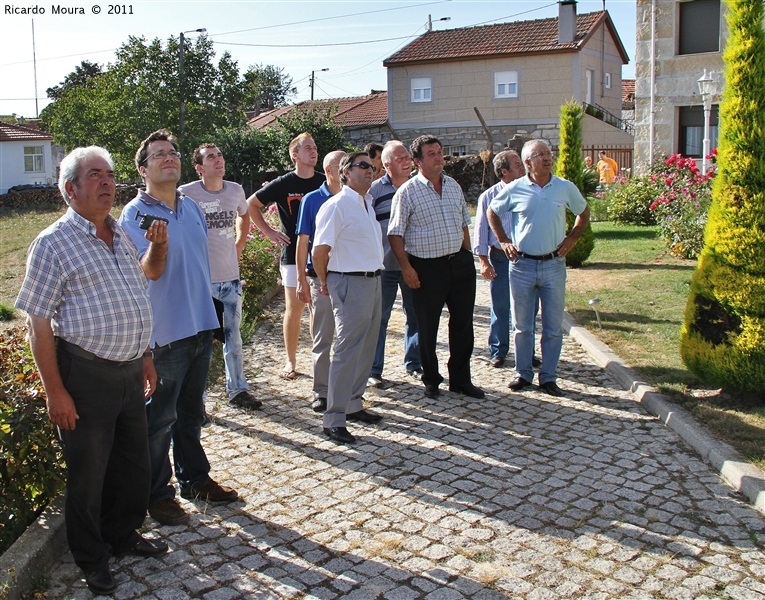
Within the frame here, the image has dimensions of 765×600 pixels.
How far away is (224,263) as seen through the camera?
6184 mm

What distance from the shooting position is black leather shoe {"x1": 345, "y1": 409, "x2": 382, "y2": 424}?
19.8 ft

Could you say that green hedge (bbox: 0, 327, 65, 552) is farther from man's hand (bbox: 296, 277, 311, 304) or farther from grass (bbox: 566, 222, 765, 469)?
grass (bbox: 566, 222, 765, 469)

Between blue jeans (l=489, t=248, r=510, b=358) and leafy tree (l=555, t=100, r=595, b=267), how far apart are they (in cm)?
542

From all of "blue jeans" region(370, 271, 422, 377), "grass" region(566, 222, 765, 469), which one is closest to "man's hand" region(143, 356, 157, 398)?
"blue jeans" region(370, 271, 422, 377)

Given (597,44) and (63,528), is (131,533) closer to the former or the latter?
(63,528)

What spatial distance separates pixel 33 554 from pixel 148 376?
0.97 m

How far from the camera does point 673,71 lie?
23031 millimetres

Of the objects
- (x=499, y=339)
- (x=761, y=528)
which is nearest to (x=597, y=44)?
(x=499, y=339)

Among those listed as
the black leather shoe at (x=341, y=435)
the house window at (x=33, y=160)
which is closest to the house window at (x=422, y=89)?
the house window at (x=33, y=160)

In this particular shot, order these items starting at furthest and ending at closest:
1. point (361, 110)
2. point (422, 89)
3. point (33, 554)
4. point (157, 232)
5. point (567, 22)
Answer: point (361, 110), point (422, 89), point (567, 22), point (157, 232), point (33, 554)

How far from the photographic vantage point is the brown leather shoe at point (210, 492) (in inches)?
183

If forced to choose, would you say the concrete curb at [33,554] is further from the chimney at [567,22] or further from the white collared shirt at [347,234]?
the chimney at [567,22]

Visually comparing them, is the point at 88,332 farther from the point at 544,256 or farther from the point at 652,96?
the point at 652,96

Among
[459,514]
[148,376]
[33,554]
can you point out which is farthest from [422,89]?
[33,554]
